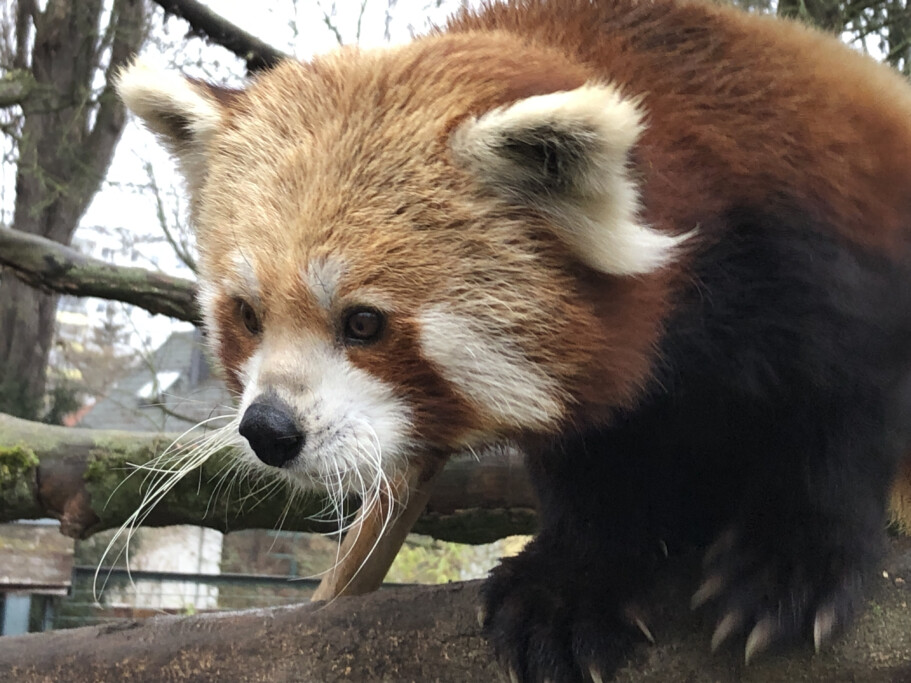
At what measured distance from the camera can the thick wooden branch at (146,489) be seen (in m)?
2.56

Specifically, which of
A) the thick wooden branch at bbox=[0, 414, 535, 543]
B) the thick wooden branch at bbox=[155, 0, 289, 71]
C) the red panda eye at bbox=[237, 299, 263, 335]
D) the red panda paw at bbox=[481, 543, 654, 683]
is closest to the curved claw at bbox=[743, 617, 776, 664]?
the red panda paw at bbox=[481, 543, 654, 683]

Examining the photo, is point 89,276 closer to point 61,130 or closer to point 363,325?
point 363,325

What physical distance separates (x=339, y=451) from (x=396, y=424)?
90 mm

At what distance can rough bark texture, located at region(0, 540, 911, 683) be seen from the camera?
1.33 metres

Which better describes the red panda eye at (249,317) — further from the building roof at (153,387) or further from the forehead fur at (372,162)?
the building roof at (153,387)

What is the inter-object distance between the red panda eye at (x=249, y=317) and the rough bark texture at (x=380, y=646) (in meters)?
0.57

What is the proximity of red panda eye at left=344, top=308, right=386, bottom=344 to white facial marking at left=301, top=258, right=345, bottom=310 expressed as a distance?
40 millimetres

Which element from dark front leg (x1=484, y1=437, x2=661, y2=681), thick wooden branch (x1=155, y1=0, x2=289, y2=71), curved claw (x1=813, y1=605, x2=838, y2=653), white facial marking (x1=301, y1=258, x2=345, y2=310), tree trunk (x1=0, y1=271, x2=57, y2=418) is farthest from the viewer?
tree trunk (x1=0, y1=271, x2=57, y2=418)

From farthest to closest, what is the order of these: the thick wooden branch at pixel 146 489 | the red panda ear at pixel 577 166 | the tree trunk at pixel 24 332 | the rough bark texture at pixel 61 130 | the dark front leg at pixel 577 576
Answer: the tree trunk at pixel 24 332 → the rough bark texture at pixel 61 130 → the thick wooden branch at pixel 146 489 → the dark front leg at pixel 577 576 → the red panda ear at pixel 577 166

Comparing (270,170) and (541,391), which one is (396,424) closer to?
(541,391)

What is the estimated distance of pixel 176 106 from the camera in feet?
4.87

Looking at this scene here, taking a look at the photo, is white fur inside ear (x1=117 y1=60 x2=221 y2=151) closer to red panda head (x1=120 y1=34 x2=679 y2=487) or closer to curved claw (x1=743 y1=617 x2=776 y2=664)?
red panda head (x1=120 y1=34 x2=679 y2=487)

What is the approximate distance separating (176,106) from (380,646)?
0.98m

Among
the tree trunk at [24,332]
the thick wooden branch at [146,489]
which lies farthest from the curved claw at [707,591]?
the tree trunk at [24,332]
